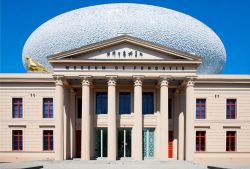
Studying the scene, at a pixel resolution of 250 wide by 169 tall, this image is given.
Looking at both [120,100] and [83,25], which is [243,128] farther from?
[83,25]

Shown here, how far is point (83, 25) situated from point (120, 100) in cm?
1314

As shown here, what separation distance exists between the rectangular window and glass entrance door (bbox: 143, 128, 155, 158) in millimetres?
13300

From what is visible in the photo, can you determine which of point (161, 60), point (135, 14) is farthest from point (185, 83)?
point (135, 14)

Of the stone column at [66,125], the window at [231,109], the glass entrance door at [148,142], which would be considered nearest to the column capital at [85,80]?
the stone column at [66,125]

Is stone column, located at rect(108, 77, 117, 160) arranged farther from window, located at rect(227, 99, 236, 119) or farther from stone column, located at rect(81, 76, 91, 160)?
window, located at rect(227, 99, 236, 119)

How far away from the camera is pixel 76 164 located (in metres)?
31.7

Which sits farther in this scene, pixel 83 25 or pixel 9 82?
pixel 83 25

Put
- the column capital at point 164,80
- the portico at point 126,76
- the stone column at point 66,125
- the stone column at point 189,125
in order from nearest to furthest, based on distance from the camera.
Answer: the portico at point 126,76 → the stone column at point 189,125 → the column capital at point 164,80 → the stone column at point 66,125

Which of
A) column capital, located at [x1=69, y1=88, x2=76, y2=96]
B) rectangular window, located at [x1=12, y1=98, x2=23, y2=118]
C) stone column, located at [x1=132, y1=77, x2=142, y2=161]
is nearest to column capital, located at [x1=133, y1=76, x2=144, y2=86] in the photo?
stone column, located at [x1=132, y1=77, x2=142, y2=161]

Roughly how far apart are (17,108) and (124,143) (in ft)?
39.7

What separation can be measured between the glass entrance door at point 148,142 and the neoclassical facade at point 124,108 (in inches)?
3.9

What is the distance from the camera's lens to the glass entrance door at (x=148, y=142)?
38281 mm

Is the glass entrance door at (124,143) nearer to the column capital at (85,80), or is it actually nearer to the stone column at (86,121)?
the stone column at (86,121)

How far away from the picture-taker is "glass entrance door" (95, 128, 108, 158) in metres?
38.0
